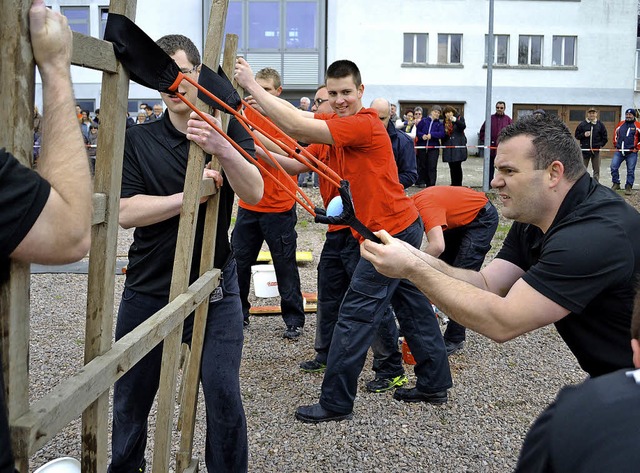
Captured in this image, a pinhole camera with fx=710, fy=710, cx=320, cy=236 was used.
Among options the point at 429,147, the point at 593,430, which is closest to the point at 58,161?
the point at 593,430

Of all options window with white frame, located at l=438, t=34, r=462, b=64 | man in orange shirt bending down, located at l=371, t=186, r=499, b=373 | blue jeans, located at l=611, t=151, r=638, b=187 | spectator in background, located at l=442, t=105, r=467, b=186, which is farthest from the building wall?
man in orange shirt bending down, located at l=371, t=186, r=499, b=373

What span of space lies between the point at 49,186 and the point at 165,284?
1.58 metres

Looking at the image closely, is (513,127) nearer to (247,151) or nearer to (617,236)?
(617,236)

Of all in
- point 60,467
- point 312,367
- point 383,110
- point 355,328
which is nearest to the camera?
point 60,467

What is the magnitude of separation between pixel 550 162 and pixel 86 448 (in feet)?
6.64

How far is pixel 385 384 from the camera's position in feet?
16.8

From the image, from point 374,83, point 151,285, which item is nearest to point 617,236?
point 151,285

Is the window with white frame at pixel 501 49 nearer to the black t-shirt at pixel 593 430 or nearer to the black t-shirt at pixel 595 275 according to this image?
the black t-shirt at pixel 595 275

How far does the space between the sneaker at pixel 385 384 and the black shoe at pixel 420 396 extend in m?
0.15

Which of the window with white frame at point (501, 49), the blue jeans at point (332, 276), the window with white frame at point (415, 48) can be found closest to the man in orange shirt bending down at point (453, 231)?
the blue jeans at point (332, 276)

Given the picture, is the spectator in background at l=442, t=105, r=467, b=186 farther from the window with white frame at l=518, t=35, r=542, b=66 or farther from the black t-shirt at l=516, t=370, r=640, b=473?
the window with white frame at l=518, t=35, r=542, b=66

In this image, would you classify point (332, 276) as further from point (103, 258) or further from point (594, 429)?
point (594, 429)

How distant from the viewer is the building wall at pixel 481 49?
3148cm

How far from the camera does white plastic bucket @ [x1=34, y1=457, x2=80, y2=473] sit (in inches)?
111
